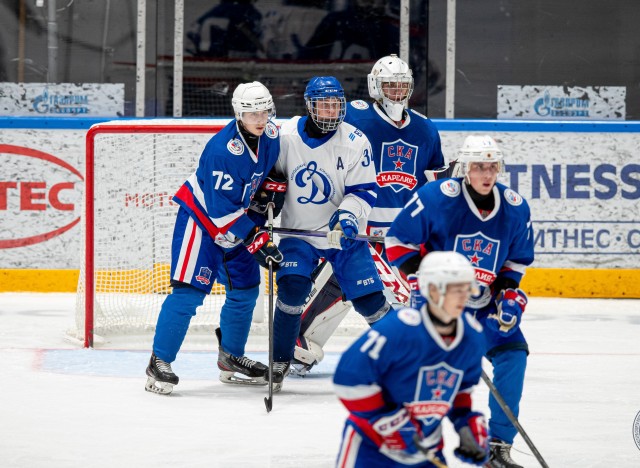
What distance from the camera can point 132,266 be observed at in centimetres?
612

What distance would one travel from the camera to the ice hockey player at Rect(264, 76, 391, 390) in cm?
457

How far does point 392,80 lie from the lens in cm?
500

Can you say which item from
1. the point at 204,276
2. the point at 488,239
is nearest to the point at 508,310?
the point at 488,239

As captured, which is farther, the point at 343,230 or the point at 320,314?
the point at 320,314

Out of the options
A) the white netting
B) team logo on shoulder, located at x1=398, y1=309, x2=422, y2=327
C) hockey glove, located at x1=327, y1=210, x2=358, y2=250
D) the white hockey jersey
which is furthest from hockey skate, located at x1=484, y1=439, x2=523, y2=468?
the white netting

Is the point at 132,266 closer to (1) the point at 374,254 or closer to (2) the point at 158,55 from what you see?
(1) the point at 374,254

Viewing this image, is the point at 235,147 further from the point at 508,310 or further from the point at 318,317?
the point at 508,310

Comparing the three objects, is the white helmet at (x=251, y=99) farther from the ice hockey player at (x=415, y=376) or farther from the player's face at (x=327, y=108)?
the ice hockey player at (x=415, y=376)

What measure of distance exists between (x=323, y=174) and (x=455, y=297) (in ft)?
7.12

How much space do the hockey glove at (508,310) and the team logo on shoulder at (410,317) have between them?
90cm

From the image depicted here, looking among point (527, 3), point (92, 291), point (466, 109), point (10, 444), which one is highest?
point (527, 3)

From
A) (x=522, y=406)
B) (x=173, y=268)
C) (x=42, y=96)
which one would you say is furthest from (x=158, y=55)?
(x=522, y=406)

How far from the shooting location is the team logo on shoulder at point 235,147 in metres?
4.47

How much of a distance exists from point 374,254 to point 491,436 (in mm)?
1906
